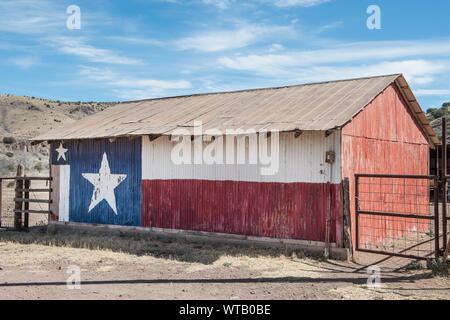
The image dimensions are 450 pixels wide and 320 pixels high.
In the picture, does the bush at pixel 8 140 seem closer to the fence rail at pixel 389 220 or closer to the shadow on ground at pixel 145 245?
the shadow on ground at pixel 145 245

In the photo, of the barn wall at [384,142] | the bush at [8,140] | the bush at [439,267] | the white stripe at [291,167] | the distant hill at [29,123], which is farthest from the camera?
the bush at [8,140]

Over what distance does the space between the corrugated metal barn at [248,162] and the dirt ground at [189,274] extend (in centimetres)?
103

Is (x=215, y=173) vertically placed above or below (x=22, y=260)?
above

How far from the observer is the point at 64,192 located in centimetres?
1648

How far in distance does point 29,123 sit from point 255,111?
196 ft

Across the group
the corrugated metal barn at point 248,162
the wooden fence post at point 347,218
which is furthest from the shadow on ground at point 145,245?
the wooden fence post at point 347,218

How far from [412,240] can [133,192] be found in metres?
8.85

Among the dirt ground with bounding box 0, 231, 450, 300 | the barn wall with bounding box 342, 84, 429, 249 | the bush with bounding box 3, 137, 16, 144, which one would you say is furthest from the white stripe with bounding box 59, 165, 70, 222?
the bush with bounding box 3, 137, 16, 144

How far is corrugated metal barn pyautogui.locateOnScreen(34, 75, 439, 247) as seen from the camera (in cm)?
1196

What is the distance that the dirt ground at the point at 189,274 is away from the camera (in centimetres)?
830

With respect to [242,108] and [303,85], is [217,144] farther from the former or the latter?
[303,85]

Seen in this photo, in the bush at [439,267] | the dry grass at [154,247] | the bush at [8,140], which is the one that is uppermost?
the bush at [8,140]

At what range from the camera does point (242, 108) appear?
49.6 feet
